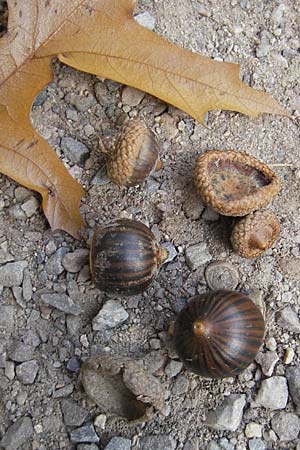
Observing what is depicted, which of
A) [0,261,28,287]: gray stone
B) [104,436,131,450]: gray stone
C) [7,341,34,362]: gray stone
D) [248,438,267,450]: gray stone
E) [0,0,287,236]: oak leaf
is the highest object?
[0,0,287,236]: oak leaf

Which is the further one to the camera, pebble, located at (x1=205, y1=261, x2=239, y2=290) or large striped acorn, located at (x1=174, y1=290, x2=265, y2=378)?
pebble, located at (x1=205, y1=261, x2=239, y2=290)

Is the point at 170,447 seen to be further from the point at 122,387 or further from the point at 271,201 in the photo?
the point at 271,201

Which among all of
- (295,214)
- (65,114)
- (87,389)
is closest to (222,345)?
(87,389)

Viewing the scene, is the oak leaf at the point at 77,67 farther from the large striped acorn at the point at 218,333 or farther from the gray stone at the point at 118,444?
the gray stone at the point at 118,444

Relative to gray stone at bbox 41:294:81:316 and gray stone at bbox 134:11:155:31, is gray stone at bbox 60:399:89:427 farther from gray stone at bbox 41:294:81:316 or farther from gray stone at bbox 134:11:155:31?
gray stone at bbox 134:11:155:31

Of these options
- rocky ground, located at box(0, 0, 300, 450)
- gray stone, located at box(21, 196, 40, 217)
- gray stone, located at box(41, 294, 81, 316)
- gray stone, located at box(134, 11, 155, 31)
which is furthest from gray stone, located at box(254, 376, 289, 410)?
gray stone, located at box(134, 11, 155, 31)

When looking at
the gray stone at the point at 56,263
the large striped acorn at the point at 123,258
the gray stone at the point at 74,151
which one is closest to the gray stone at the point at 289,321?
the large striped acorn at the point at 123,258
